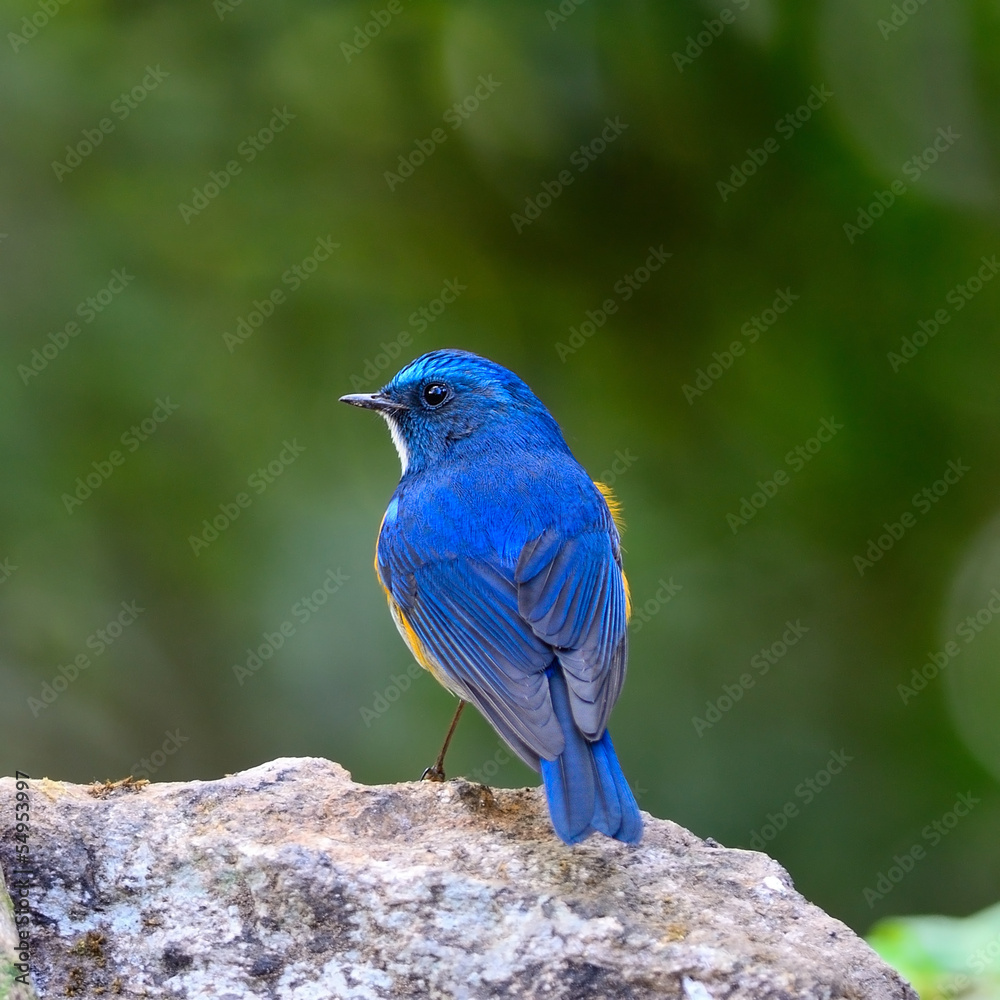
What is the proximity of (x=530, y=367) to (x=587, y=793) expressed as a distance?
13.4 feet

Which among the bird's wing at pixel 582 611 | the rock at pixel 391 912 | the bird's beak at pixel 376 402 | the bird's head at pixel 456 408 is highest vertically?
the bird's beak at pixel 376 402

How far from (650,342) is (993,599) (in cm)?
227

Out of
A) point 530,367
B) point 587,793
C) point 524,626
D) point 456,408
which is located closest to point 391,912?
point 587,793

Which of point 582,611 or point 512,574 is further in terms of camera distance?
point 512,574

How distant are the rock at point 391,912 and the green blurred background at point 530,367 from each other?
3.14 meters

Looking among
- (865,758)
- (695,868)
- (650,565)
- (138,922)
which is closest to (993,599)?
(865,758)

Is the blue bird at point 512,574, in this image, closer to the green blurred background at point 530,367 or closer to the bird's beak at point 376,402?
the bird's beak at point 376,402

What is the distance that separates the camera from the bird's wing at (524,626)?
3.75m

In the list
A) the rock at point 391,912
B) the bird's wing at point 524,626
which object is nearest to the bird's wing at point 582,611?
the bird's wing at point 524,626

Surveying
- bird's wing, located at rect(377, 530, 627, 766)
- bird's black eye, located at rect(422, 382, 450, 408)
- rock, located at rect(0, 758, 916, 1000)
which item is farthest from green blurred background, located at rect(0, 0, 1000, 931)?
rock, located at rect(0, 758, 916, 1000)

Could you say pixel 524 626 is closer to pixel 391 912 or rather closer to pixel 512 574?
pixel 512 574

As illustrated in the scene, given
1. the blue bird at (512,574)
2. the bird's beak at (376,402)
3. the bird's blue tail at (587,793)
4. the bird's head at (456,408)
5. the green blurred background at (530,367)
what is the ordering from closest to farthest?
the bird's blue tail at (587,793)
the blue bird at (512,574)
the bird's head at (456,408)
the bird's beak at (376,402)
the green blurred background at (530,367)

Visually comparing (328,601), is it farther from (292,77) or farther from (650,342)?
(292,77)

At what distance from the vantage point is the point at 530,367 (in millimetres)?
7215
